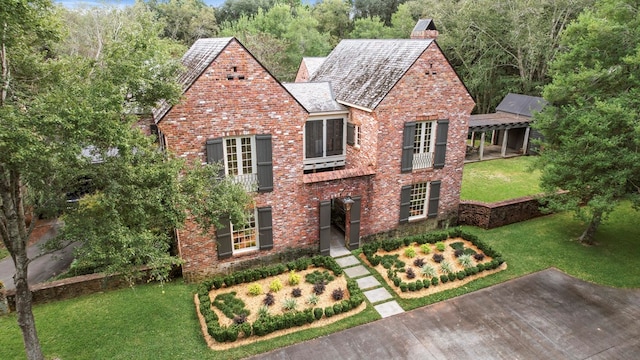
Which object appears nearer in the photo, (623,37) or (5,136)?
(5,136)

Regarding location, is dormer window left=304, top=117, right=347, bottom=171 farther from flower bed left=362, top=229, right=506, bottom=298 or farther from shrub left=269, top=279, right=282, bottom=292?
shrub left=269, top=279, right=282, bottom=292

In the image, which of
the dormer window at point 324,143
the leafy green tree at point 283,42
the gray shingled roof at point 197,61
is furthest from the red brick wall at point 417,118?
the leafy green tree at point 283,42

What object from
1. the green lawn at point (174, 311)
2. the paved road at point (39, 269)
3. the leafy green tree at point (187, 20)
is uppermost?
the leafy green tree at point (187, 20)

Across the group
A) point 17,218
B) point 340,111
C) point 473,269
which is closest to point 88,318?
point 17,218

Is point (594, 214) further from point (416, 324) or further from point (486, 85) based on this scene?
point (486, 85)

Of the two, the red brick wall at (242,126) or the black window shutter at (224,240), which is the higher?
the red brick wall at (242,126)

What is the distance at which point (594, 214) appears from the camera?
1711 cm

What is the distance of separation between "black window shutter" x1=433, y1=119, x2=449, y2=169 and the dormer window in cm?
432

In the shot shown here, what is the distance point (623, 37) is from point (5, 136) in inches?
795

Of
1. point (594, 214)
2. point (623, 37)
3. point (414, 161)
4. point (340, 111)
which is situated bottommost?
point (594, 214)

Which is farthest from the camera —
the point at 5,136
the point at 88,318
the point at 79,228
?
the point at 88,318

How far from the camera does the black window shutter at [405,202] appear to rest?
58.3 ft

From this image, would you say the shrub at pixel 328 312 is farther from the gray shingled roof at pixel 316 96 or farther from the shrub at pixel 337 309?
the gray shingled roof at pixel 316 96

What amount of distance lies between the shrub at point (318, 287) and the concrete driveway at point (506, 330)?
2.01 m
